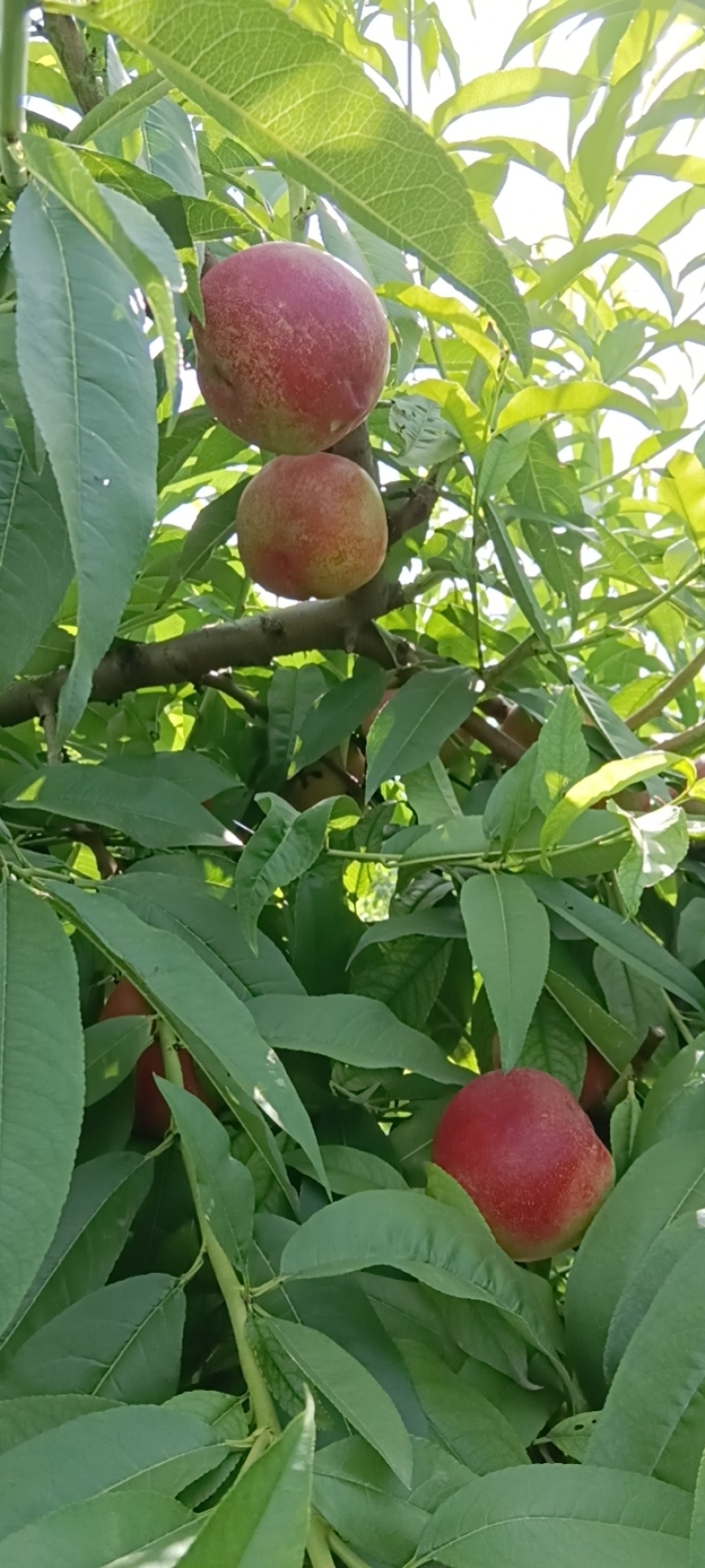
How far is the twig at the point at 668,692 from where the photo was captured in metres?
1.09

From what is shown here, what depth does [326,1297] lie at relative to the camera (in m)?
0.67

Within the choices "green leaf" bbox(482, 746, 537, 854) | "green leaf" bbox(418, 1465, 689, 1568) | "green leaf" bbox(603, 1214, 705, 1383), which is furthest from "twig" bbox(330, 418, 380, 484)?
"green leaf" bbox(418, 1465, 689, 1568)

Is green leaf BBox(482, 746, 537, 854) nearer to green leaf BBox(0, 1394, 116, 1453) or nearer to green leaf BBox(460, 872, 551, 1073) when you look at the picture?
green leaf BBox(460, 872, 551, 1073)

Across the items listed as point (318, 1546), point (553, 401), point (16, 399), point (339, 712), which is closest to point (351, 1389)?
point (318, 1546)

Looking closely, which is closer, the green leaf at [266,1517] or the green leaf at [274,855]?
the green leaf at [266,1517]

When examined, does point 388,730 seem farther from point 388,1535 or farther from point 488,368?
point 388,1535

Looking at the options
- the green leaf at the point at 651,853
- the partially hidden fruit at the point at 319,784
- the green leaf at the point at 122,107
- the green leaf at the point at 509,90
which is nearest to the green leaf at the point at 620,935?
the green leaf at the point at 651,853

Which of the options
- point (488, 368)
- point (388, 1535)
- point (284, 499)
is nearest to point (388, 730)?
point (284, 499)

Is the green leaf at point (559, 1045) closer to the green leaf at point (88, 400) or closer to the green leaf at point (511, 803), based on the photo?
the green leaf at point (511, 803)

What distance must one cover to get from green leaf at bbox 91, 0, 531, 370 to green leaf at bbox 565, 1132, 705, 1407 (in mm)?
504

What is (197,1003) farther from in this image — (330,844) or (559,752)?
(330,844)

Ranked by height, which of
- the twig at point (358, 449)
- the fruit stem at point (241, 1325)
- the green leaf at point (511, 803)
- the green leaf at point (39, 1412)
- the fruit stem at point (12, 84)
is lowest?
the green leaf at point (39, 1412)

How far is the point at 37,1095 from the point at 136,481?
0.93 feet

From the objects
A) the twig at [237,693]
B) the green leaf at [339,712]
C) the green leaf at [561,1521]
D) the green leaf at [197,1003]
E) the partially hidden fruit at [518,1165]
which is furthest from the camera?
the twig at [237,693]
